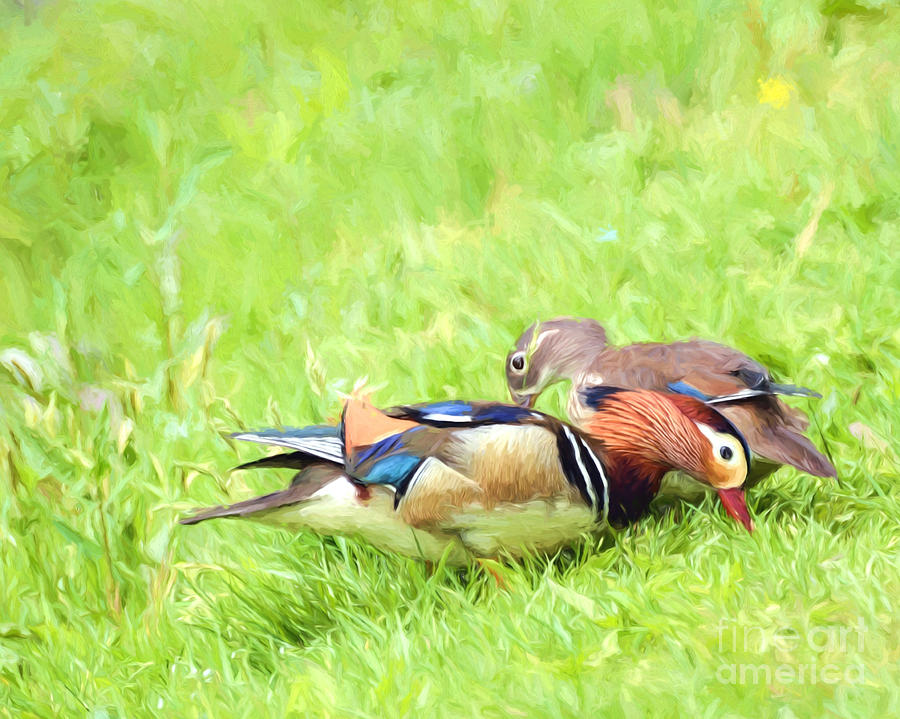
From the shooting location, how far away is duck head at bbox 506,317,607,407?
4.17m

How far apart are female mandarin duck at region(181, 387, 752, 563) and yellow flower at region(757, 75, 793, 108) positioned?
3.25m

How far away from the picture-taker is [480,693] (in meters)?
2.40

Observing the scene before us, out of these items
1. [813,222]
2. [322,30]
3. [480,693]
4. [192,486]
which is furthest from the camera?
[322,30]

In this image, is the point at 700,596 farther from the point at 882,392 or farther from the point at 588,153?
the point at 588,153

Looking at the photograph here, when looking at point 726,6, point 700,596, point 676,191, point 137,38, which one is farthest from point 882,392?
point 137,38

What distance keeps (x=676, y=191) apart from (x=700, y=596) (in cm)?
310

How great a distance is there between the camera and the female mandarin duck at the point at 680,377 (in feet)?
10.5

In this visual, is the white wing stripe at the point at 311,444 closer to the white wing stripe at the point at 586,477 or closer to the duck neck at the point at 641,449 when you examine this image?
the white wing stripe at the point at 586,477
